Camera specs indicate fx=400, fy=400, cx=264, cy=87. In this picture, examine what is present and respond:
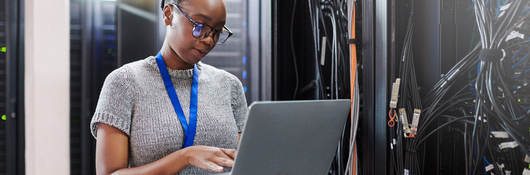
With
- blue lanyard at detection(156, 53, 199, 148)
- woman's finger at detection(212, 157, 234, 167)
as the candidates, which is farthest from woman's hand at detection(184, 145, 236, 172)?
blue lanyard at detection(156, 53, 199, 148)

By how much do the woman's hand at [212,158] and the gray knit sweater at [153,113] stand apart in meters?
0.20

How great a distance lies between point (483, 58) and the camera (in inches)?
40.9

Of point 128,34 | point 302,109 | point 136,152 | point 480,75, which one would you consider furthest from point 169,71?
point 128,34

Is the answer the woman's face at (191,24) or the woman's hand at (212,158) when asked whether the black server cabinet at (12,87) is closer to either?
the woman's face at (191,24)

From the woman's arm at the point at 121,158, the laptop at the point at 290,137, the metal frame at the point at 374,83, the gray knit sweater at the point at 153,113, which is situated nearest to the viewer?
the laptop at the point at 290,137

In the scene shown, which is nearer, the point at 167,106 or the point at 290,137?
the point at 290,137

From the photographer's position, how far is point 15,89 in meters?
2.23

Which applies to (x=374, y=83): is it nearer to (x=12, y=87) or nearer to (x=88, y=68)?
(x=88, y=68)

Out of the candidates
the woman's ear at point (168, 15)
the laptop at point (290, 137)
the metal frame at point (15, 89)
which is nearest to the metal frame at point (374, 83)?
the laptop at point (290, 137)

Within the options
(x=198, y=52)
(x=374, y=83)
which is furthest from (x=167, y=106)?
(x=374, y=83)

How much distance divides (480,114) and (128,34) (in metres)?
1.95

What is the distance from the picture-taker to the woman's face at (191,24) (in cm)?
103

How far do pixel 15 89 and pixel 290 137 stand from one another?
6.78ft

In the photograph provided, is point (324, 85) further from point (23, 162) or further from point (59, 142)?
point (23, 162)
